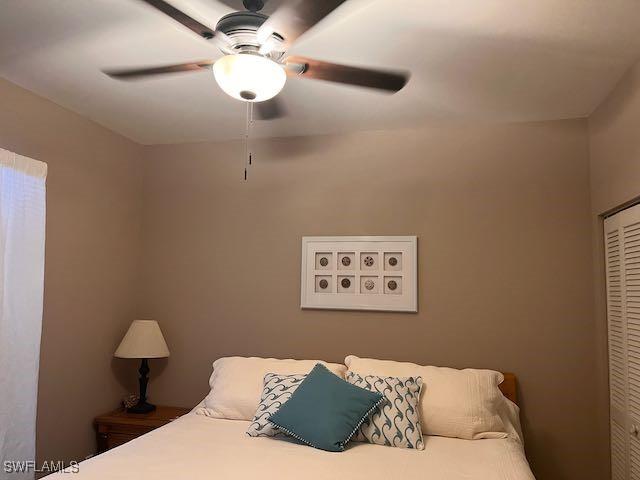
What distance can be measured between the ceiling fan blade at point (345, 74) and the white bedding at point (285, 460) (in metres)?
1.64

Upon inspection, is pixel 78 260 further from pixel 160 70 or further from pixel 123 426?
pixel 160 70

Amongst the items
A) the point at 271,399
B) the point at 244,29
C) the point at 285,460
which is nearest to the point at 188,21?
the point at 244,29

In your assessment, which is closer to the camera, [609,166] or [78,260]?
[609,166]

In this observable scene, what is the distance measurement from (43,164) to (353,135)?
6.19ft

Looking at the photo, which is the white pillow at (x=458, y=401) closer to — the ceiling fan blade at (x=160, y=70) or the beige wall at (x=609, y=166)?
the beige wall at (x=609, y=166)

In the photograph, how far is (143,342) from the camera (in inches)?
130

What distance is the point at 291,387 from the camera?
269 cm

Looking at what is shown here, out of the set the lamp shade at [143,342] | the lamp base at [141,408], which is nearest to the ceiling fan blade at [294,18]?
the lamp shade at [143,342]

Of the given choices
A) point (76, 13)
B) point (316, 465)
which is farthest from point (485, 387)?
point (76, 13)

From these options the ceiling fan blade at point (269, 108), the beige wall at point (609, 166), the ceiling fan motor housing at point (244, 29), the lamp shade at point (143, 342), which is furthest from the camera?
the lamp shade at point (143, 342)

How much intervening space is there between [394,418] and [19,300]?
201cm

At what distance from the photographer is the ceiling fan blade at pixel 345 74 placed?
2.10m

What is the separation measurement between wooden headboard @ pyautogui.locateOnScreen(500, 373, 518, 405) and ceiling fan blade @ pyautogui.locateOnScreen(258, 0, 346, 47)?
7.53 feet

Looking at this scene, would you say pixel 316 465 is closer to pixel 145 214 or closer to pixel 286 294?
pixel 286 294
